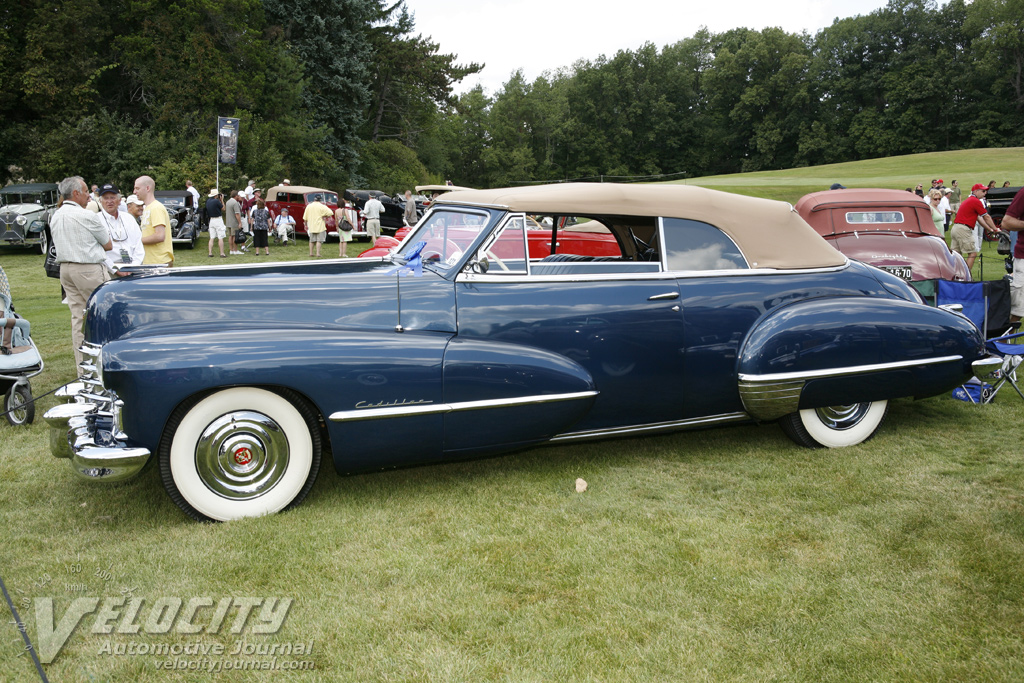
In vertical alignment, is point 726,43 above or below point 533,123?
above

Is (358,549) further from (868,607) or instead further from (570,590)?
(868,607)

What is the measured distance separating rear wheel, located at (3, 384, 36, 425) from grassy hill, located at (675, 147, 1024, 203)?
30463 mm

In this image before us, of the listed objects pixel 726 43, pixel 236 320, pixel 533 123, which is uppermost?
pixel 726 43

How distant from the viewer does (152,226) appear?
7148 millimetres

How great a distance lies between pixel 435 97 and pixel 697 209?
45828 millimetres

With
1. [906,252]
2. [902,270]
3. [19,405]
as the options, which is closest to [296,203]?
[19,405]

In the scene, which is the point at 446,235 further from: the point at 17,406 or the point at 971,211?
the point at 971,211

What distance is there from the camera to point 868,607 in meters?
2.93

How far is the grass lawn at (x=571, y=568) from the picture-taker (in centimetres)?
264

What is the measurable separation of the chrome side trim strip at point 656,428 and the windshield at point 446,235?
4.08 ft

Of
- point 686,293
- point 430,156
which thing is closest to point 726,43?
point 430,156

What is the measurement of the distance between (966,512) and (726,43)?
83199 millimetres

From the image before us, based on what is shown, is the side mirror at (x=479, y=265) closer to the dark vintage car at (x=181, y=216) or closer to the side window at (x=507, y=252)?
the side window at (x=507, y=252)

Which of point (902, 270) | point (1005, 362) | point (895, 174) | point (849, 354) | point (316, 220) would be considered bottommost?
point (1005, 362)
